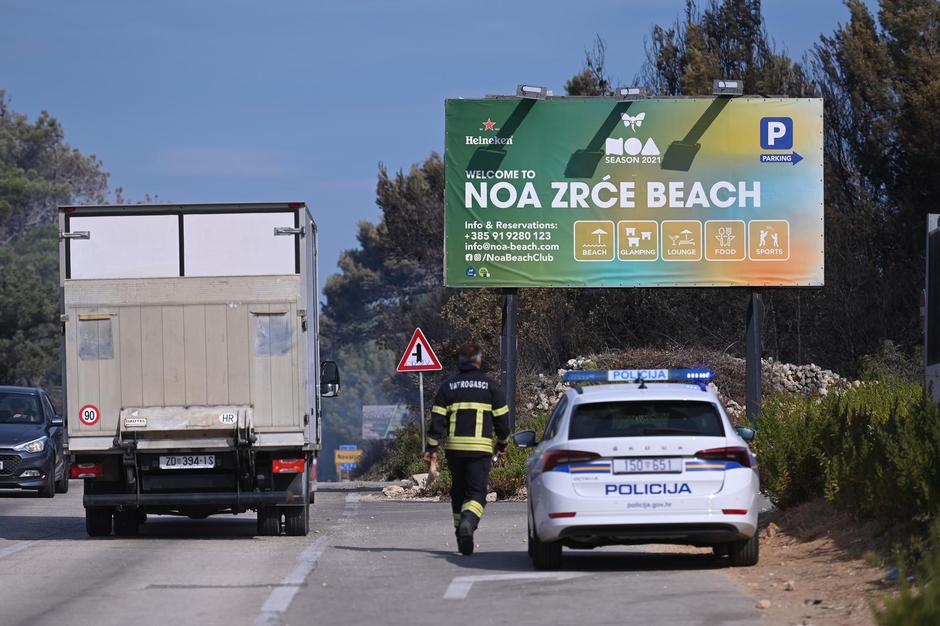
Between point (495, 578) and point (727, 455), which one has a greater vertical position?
point (727, 455)

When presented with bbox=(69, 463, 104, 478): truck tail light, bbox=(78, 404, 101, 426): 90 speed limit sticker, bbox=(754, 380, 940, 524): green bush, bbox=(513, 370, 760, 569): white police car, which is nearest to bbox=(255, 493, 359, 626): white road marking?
bbox=(513, 370, 760, 569): white police car

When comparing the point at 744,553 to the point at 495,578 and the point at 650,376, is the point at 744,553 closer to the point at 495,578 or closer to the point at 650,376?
the point at 650,376

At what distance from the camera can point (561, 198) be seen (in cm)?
2667

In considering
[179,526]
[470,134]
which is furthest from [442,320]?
[179,526]

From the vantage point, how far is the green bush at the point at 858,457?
1214 cm

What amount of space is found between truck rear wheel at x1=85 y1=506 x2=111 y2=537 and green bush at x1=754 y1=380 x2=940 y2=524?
6800 millimetres

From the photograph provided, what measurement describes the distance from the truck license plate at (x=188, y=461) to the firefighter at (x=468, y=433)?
3.25m

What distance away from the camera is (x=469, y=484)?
1461 cm

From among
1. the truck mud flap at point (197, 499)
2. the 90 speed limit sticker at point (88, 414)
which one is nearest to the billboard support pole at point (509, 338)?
A: the truck mud flap at point (197, 499)

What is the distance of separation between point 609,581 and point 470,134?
49.6 ft

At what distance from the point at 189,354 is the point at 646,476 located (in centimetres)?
612

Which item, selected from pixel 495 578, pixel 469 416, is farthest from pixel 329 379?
pixel 495 578

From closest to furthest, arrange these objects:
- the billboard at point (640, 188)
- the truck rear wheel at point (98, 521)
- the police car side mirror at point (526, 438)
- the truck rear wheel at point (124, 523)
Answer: the police car side mirror at point (526, 438) → the truck rear wheel at point (98, 521) → the truck rear wheel at point (124, 523) → the billboard at point (640, 188)

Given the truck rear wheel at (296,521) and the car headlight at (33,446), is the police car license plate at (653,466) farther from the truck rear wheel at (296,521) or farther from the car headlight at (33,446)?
the car headlight at (33,446)
